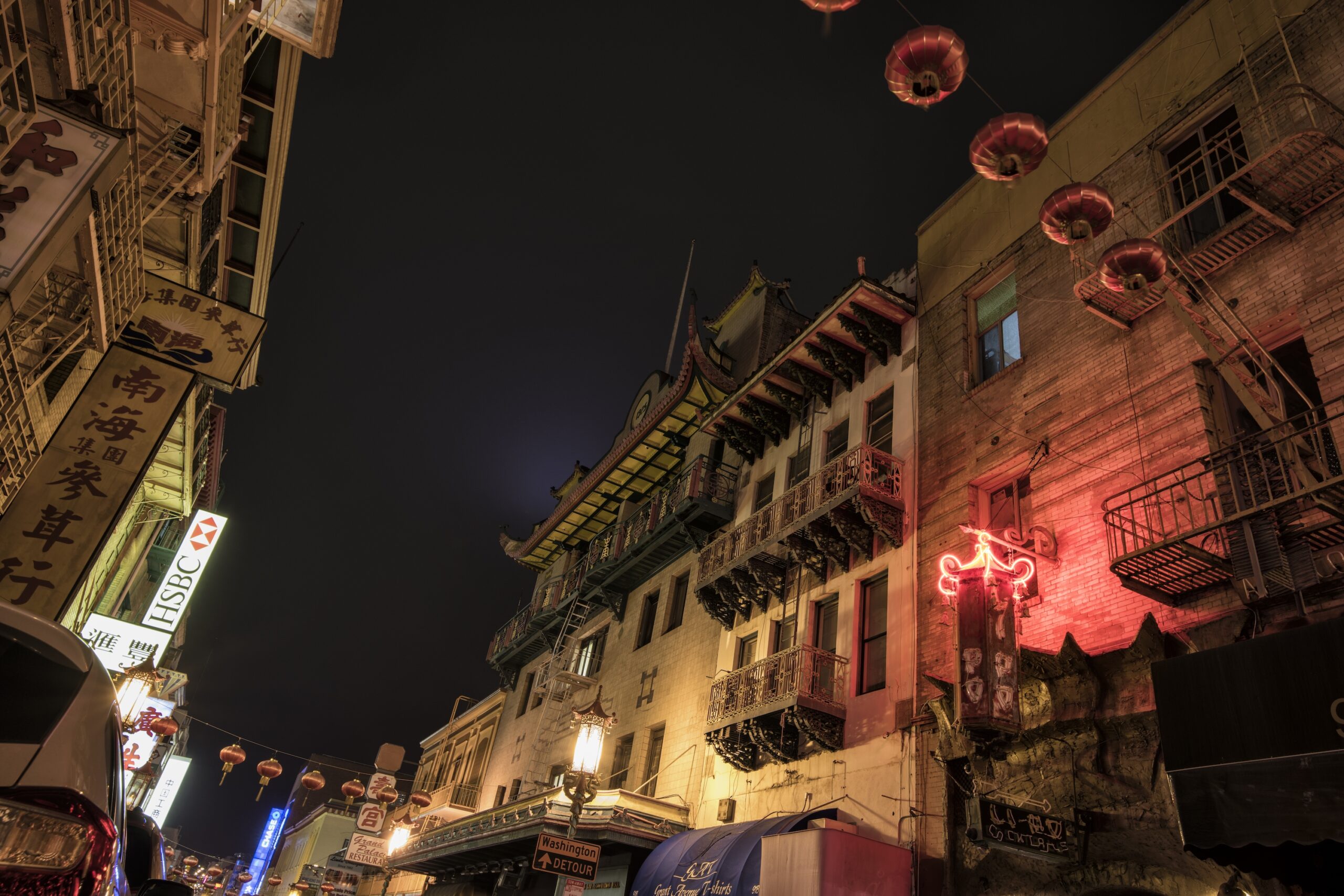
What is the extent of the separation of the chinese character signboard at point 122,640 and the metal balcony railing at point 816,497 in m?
14.3

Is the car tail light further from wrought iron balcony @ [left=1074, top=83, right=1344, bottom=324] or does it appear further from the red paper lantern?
wrought iron balcony @ [left=1074, top=83, right=1344, bottom=324]

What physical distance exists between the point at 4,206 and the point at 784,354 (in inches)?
662

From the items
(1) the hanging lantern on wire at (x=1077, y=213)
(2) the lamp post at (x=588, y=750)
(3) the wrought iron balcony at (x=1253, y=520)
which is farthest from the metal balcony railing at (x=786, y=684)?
(1) the hanging lantern on wire at (x=1077, y=213)

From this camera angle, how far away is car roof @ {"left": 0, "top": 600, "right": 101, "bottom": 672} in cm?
300

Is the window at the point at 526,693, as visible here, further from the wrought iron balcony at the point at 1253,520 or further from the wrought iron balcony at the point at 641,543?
the wrought iron balcony at the point at 1253,520

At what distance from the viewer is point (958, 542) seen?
14.8 metres

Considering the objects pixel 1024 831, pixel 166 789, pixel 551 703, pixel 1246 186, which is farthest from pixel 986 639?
pixel 166 789

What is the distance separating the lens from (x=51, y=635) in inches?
124

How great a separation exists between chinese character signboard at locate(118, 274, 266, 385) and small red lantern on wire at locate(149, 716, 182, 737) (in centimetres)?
1062

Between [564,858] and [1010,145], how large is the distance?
14.0 m

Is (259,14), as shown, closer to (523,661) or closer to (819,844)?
(819,844)

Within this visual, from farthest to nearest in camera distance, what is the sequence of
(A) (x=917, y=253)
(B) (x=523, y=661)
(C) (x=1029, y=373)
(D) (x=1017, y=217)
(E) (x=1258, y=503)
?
(B) (x=523, y=661)
(A) (x=917, y=253)
(D) (x=1017, y=217)
(C) (x=1029, y=373)
(E) (x=1258, y=503)

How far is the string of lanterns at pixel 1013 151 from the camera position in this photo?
404 inches

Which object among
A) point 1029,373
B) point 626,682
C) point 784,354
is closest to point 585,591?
point 626,682
